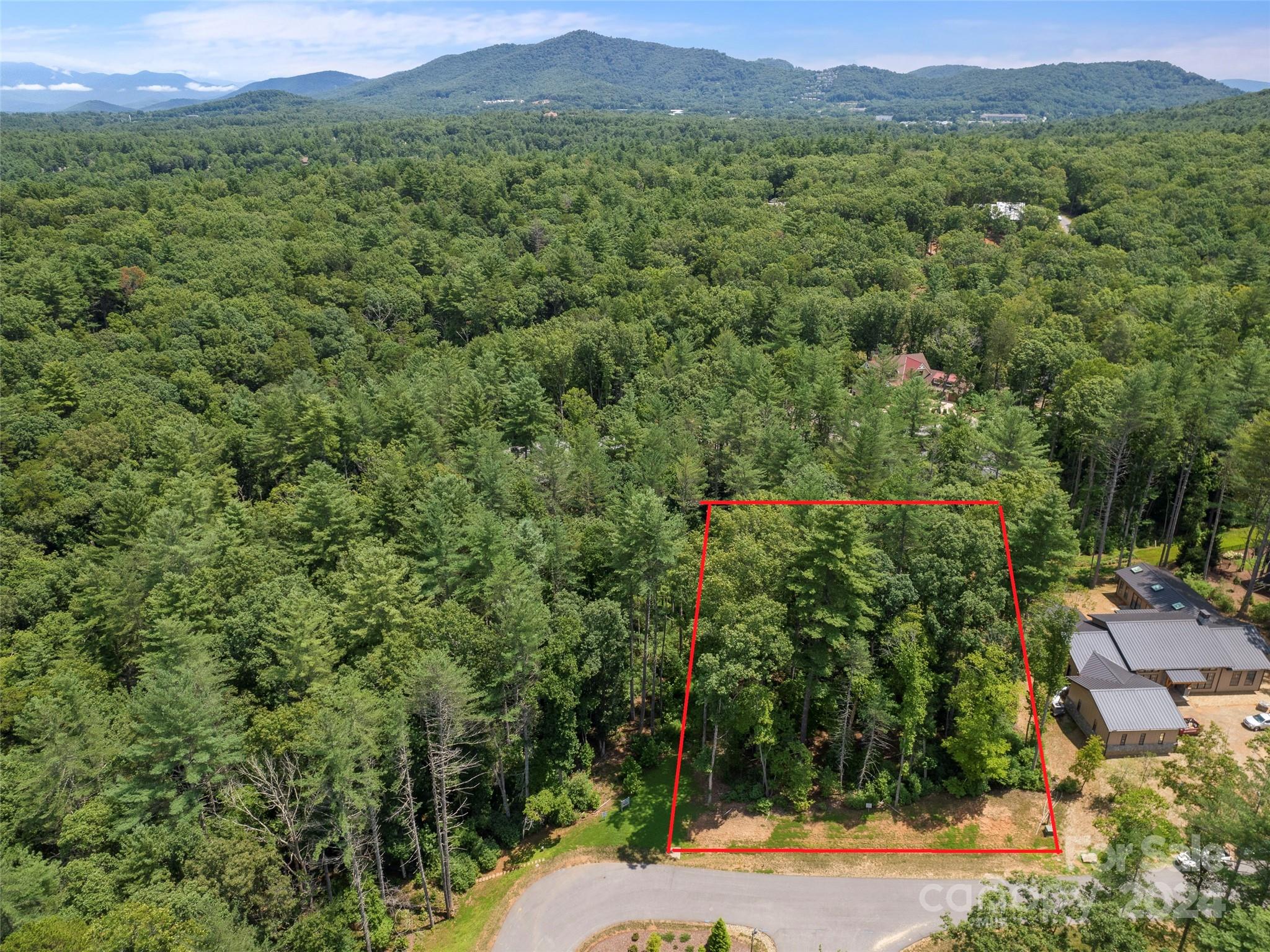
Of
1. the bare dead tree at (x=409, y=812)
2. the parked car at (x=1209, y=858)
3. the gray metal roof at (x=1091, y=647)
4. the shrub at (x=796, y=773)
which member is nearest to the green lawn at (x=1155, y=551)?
the gray metal roof at (x=1091, y=647)

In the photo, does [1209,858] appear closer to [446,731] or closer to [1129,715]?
[1129,715]

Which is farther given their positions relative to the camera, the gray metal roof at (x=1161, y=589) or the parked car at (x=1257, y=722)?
the gray metal roof at (x=1161, y=589)

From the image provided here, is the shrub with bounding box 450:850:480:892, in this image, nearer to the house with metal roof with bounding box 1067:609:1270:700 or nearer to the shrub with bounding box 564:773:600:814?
the shrub with bounding box 564:773:600:814

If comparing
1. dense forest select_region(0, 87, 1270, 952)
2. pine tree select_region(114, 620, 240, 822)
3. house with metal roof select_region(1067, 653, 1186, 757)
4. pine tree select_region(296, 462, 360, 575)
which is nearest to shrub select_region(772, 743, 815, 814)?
dense forest select_region(0, 87, 1270, 952)

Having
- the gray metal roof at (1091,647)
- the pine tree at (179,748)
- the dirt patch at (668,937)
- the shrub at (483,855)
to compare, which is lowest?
the shrub at (483,855)

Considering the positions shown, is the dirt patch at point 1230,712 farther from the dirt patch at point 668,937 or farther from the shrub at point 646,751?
the shrub at point 646,751

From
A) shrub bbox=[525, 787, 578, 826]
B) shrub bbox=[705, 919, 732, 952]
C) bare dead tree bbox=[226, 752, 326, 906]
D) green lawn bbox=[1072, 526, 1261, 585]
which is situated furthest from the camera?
green lawn bbox=[1072, 526, 1261, 585]

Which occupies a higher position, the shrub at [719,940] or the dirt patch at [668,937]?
the shrub at [719,940]
